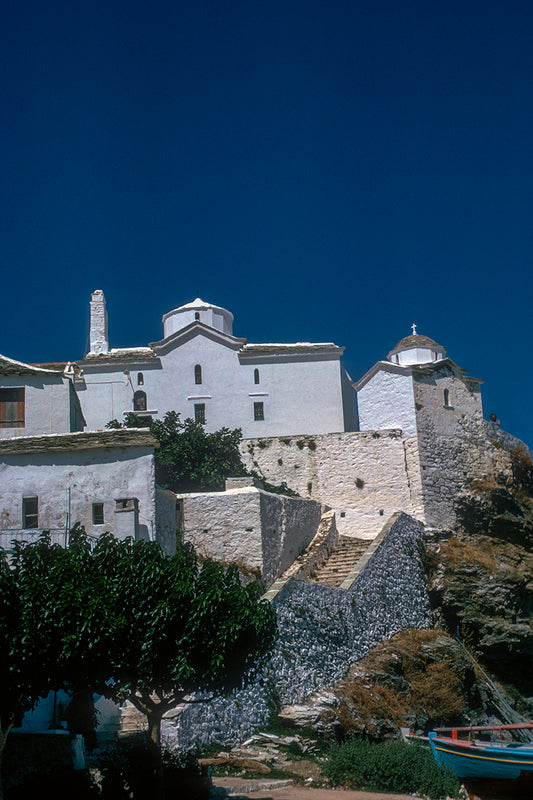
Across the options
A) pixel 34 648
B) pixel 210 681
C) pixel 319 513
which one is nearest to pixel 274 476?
pixel 319 513

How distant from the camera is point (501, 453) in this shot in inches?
1467

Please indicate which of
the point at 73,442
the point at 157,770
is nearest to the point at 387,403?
the point at 73,442

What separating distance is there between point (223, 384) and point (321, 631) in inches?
741

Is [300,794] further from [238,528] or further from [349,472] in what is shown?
[349,472]

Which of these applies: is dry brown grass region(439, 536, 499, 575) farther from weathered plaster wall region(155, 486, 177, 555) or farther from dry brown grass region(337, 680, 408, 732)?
weathered plaster wall region(155, 486, 177, 555)

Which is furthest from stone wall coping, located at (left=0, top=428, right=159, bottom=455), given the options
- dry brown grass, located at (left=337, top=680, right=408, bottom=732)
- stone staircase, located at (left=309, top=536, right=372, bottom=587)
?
dry brown grass, located at (left=337, top=680, right=408, bottom=732)

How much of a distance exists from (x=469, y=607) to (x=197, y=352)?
19.0 metres

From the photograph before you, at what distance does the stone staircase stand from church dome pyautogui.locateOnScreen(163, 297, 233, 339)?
54.1ft

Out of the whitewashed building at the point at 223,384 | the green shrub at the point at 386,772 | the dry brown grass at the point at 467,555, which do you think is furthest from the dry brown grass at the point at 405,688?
the whitewashed building at the point at 223,384

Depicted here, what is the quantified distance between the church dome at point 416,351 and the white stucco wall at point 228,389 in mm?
2961

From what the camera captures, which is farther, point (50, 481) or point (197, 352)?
point (197, 352)

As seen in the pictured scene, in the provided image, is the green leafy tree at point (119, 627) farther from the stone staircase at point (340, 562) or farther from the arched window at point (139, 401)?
the arched window at point (139, 401)

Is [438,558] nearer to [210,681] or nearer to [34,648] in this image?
[210,681]

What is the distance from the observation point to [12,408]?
28328mm
